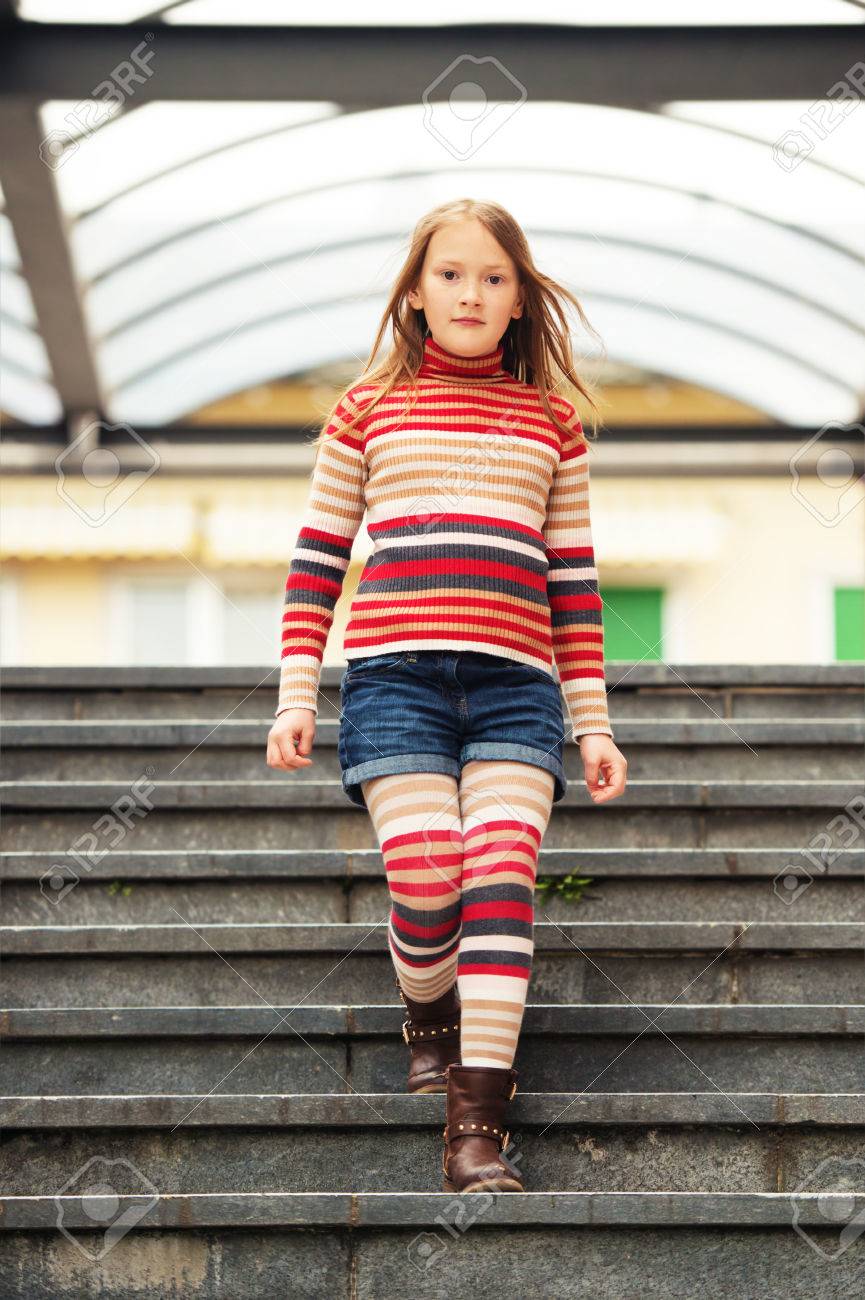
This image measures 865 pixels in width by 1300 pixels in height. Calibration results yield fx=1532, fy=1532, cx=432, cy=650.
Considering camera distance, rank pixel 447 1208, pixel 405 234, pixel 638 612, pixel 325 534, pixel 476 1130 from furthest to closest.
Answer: pixel 638 612, pixel 405 234, pixel 325 534, pixel 476 1130, pixel 447 1208

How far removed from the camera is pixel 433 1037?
9.67 feet

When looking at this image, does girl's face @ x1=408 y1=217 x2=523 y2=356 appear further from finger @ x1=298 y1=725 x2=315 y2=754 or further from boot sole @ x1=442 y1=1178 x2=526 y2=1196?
boot sole @ x1=442 y1=1178 x2=526 y2=1196

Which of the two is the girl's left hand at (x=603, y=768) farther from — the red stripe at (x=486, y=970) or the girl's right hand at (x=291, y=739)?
the girl's right hand at (x=291, y=739)

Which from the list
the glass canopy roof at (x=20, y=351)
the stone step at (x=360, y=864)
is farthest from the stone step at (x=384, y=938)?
the glass canopy roof at (x=20, y=351)

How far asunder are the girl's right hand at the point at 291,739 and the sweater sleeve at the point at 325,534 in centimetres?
10

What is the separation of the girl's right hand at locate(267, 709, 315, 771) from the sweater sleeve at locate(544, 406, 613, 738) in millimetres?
518

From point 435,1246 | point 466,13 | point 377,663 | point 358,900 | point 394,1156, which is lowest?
point 435,1246

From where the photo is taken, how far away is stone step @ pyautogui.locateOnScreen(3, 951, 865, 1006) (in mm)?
3396

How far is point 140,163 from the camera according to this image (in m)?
9.30

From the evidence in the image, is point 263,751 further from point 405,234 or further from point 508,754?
point 405,234

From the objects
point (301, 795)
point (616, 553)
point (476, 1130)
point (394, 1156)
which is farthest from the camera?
point (616, 553)

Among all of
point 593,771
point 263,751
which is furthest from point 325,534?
point 263,751

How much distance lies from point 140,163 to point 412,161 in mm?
2012

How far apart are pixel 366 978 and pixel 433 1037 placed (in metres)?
0.49
